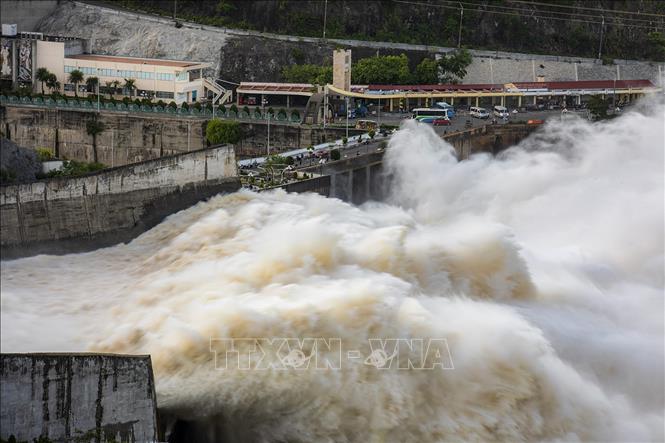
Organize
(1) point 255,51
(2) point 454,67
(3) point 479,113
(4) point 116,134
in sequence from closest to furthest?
1. (4) point 116,134
2. (3) point 479,113
3. (2) point 454,67
4. (1) point 255,51

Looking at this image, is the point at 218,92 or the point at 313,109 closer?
the point at 313,109

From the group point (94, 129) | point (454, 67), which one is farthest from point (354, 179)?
point (454, 67)

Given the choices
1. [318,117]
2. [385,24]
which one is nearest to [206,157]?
[318,117]

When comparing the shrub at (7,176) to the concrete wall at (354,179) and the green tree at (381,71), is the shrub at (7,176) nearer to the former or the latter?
the concrete wall at (354,179)

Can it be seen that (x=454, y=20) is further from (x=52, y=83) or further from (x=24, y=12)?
(x=24, y=12)

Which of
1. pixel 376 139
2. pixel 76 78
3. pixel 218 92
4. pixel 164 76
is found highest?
pixel 164 76

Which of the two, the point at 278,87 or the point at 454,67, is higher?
the point at 454,67

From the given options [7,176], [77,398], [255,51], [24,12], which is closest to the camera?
[77,398]
